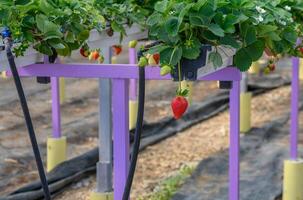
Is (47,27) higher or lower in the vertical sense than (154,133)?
higher

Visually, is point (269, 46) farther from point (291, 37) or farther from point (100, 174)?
point (100, 174)

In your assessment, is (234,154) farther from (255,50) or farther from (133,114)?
(133,114)

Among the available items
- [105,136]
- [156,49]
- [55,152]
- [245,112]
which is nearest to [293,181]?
[105,136]

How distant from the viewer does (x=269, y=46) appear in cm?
247

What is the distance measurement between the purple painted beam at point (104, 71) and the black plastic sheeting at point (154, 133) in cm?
199

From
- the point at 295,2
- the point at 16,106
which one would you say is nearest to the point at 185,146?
the point at 16,106

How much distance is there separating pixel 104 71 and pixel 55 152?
110 inches

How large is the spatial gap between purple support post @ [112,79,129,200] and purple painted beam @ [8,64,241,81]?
0.24 ft

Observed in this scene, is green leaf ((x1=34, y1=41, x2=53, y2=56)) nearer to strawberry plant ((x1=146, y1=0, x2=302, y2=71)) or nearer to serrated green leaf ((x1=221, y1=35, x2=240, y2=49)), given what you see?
strawberry plant ((x1=146, y1=0, x2=302, y2=71))

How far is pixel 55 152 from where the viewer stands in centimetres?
511

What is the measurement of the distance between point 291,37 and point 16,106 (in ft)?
17.0

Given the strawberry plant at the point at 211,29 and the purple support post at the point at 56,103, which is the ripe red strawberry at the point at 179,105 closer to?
the strawberry plant at the point at 211,29

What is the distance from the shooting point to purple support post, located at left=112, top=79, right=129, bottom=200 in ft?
7.90

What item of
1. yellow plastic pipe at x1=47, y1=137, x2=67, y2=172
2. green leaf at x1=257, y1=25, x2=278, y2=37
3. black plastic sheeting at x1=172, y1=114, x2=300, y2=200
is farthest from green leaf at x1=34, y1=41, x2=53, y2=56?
yellow plastic pipe at x1=47, y1=137, x2=67, y2=172
